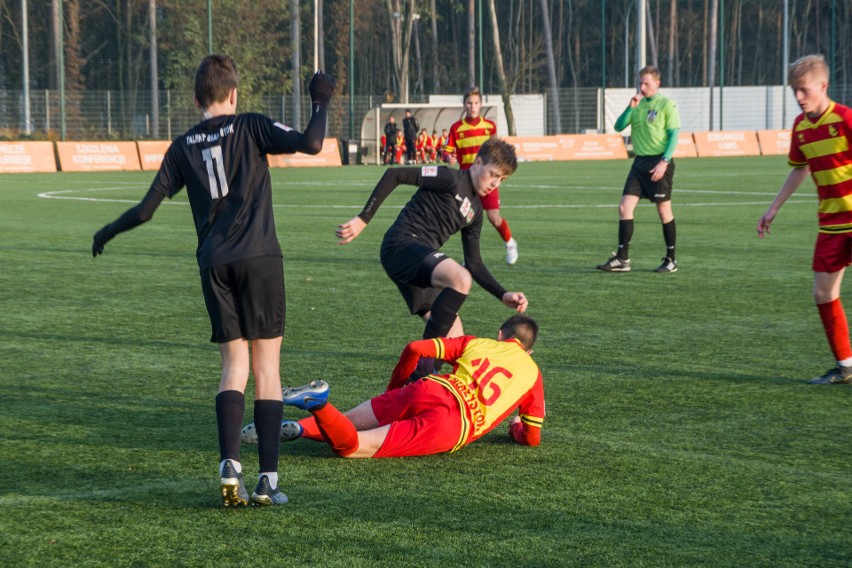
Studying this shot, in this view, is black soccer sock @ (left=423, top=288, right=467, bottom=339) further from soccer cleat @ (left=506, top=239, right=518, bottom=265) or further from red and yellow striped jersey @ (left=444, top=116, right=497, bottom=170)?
red and yellow striped jersey @ (left=444, top=116, right=497, bottom=170)

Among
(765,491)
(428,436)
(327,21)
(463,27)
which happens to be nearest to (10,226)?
(428,436)

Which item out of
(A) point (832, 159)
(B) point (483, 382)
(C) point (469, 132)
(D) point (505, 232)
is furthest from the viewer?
(C) point (469, 132)

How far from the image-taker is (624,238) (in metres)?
13.3

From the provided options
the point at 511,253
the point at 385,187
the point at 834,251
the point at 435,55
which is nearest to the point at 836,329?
the point at 834,251

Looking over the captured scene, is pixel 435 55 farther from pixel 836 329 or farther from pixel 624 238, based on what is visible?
pixel 836 329

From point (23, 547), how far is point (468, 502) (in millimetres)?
1770

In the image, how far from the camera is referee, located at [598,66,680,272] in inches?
531

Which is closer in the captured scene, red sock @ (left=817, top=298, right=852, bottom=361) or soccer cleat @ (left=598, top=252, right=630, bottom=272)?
red sock @ (left=817, top=298, right=852, bottom=361)

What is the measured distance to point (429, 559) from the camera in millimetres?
4246

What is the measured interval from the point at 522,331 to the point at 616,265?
23.9 ft

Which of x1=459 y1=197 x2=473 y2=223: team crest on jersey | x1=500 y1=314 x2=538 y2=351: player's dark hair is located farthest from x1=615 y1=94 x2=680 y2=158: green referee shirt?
x1=500 y1=314 x2=538 y2=351: player's dark hair

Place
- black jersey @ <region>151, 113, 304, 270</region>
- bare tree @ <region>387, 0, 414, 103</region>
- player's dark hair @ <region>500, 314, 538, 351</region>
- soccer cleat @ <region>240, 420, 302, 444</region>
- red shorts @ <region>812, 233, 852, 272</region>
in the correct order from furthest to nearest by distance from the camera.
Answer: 1. bare tree @ <region>387, 0, 414, 103</region>
2. red shorts @ <region>812, 233, 852, 272</region>
3. player's dark hair @ <region>500, 314, 538, 351</region>
4. soccer cleat @ <region>240, 420, 302, 444</region>
5. black jersey @ <region>151, 113, 304, 270</region>

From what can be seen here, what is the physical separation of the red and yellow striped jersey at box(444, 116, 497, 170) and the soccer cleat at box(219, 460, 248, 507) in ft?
38.9

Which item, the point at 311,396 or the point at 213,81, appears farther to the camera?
the point at 311,396
